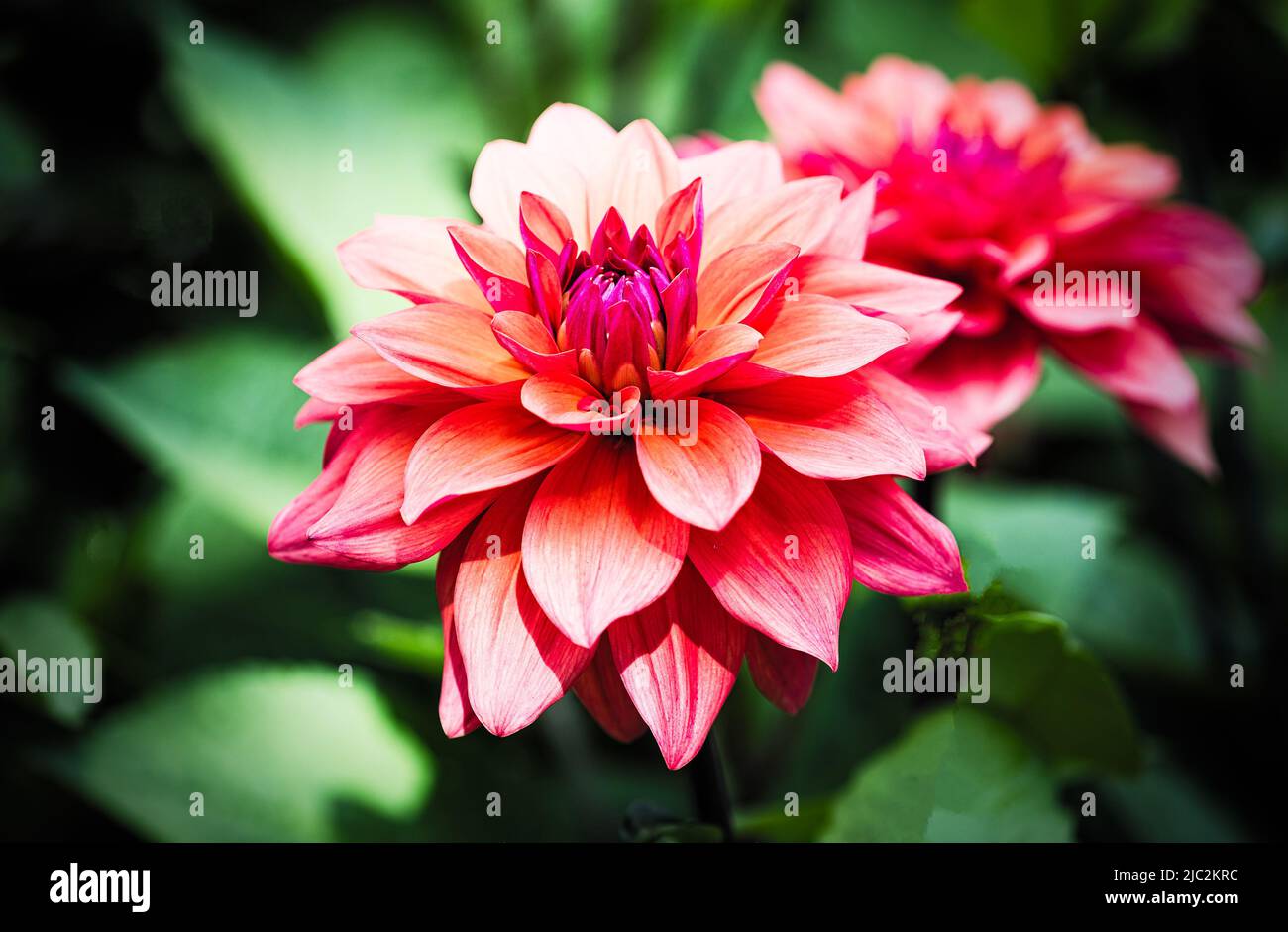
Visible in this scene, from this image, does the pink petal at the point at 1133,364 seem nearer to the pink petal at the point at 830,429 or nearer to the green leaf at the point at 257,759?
the pink petal at the point at 830,429

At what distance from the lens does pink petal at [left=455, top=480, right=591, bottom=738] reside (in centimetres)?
Answer: 28

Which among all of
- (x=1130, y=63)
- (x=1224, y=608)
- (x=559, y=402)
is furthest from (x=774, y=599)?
Answer: (x=1130, y=63)

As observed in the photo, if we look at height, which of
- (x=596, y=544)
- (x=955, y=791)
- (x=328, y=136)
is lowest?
(x=955, y=791)

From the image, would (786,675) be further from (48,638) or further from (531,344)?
(48,638)

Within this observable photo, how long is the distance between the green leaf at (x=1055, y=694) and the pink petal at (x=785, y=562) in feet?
0.35

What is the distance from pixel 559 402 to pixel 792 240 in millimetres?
101

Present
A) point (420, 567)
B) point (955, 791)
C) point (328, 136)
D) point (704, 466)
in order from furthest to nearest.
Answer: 1. point (328, 136)
2. point (420, 567)
3. point (955, 791)
4. point (704, 466)

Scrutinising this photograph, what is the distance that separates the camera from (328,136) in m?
0.68

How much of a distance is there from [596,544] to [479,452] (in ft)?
0.14

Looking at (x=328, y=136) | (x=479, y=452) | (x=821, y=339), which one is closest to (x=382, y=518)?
(x=479, y=452)

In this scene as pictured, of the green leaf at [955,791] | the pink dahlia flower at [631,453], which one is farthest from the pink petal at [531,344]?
the green leaf at [955,791]

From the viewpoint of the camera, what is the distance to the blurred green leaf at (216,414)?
551 mm
